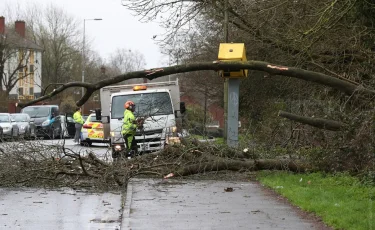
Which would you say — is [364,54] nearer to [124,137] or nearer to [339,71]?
[339,71]

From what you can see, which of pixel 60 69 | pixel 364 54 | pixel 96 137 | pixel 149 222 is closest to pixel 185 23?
pixel 364 54

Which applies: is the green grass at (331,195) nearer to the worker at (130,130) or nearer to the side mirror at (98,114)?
the worker at (130,130)

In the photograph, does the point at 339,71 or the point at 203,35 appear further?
the point at 203,35

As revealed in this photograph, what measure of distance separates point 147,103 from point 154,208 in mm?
7757

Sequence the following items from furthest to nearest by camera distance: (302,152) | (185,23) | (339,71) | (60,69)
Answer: (60,69) → (185,23) → (339,71) → (302,152)

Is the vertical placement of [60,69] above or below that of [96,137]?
above

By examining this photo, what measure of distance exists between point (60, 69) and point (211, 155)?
6566 centimetres

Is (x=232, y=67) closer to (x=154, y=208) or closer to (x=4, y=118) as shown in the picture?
(x=154, y=208)

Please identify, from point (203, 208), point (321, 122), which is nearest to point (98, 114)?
point (321, 122)

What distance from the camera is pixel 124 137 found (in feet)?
54.2

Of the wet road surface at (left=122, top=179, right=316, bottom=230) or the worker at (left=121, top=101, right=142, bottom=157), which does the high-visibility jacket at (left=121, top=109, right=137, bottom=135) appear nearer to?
the worker at (left=121, top=101, right=142, bottom=157)

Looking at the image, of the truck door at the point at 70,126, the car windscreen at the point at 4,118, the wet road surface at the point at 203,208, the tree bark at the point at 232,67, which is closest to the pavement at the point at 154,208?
the wet road surface at the point at 203,208

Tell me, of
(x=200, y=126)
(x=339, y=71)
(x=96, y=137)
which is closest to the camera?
(x=200, y=126)

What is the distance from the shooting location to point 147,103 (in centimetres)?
1781
